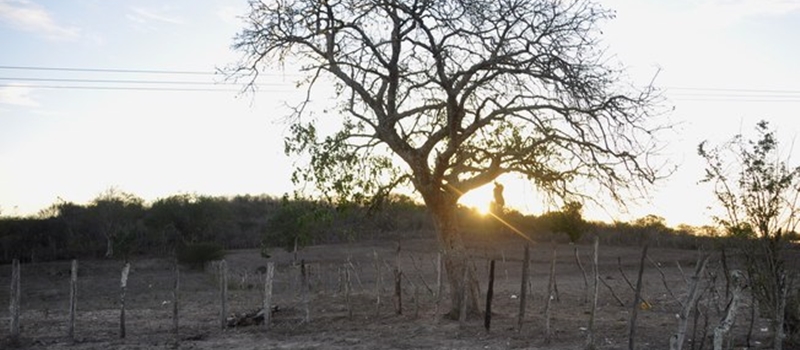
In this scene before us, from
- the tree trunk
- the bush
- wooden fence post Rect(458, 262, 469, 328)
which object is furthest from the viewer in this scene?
the bush

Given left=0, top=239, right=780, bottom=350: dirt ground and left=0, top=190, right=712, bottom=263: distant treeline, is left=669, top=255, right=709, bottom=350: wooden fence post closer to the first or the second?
left=0, top=239, right=780, bottom=350: dirt ground

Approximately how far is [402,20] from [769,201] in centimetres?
866

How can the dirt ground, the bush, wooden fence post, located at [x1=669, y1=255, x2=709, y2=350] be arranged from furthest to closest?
1. the bush
2. the dirt ground
3. wooden fence post, located at [x1=669, y1=255, x2=709, y2=350]

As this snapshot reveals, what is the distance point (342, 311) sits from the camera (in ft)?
73.6

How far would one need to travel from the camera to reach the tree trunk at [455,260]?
18.7 metres

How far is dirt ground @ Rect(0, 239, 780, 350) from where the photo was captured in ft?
55.2

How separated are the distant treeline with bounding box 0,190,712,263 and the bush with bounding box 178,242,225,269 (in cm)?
312

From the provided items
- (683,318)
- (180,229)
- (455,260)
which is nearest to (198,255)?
(180,229)

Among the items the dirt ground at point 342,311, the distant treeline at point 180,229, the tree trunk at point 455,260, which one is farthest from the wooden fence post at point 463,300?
the distant treeline at point 180,229

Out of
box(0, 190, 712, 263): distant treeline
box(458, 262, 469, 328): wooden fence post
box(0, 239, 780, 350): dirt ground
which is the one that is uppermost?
box(0, 190, 712, 263): distant treeline

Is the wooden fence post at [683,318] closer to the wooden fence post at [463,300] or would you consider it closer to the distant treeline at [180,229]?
the wooden fence post at [463,300]

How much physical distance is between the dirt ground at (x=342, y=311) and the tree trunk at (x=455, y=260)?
1.80 ft

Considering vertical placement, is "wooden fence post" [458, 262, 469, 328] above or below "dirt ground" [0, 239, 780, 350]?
above

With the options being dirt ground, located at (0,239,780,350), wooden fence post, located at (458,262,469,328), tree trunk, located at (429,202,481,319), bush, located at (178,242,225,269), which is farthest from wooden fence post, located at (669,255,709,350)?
bush, located at (178,242,225,269)
